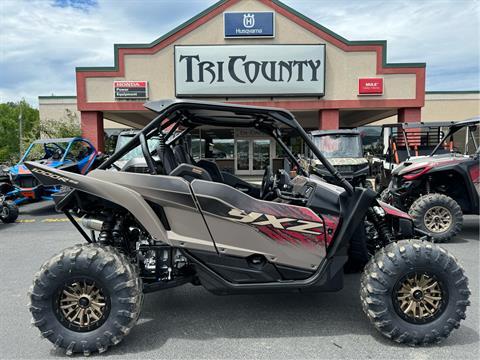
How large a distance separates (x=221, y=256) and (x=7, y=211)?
24.5 feet

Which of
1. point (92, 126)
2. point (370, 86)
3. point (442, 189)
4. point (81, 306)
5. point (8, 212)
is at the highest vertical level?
point (370, 86)

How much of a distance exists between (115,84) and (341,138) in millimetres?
10171

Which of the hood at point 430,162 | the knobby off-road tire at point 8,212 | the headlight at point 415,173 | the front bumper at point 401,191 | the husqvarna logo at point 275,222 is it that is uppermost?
the hood at point 430,162

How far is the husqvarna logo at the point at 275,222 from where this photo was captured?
2.98 meters

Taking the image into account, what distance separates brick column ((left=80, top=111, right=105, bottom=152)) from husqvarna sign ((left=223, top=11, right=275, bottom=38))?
688 cm

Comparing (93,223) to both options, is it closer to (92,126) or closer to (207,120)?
(207,120)

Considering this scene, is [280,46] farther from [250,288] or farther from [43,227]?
[250,288]

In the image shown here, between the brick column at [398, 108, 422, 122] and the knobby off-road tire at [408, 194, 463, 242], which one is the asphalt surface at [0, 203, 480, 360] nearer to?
the knobby off-road tire at [408, 194, 463, 242]

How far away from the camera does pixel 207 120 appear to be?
385 cm

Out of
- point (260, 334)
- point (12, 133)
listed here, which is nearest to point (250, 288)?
point (260, 334)

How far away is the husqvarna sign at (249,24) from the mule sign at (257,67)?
57cm

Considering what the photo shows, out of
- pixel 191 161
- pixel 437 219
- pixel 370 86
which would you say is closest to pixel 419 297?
pixel 191 161

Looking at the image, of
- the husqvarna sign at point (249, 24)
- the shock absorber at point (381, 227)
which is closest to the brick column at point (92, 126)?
the husqvarna sign at point (249, 24)

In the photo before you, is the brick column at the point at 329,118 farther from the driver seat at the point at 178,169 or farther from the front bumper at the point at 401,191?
the driver seat at the point at 178,169
